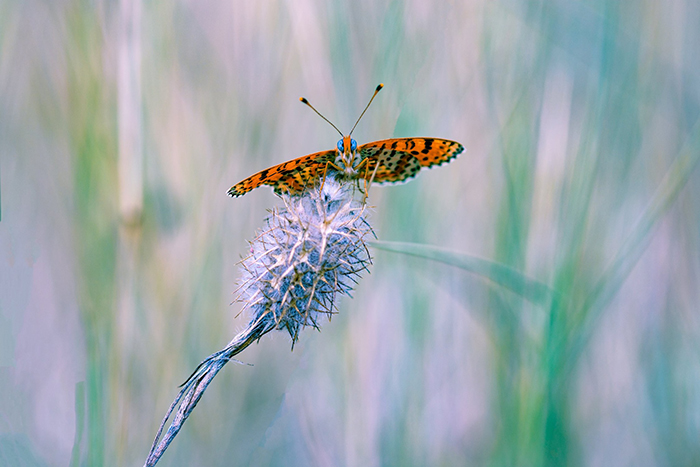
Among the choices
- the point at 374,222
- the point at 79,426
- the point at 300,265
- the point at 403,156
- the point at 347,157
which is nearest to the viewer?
the point at 300,265

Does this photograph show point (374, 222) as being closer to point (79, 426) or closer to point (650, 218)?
point (650, 218)

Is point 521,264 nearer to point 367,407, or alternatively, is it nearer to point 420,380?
point 420,380

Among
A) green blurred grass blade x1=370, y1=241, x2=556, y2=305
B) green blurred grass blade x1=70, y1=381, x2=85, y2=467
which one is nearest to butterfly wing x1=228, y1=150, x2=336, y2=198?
green blurred grass blade x1=370, y1=241, x2=556, y2=305

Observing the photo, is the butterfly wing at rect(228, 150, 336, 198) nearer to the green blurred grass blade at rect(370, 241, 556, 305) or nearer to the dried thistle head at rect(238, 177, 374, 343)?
the dried thistle head at rect(238, 177, 374, 343)

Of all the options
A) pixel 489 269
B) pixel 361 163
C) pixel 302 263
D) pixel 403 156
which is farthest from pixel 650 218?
pixel 302 263

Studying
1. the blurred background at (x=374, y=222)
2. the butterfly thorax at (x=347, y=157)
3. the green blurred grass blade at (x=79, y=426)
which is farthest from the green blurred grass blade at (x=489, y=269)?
the green blurred grass blade at (x=79, y=426)

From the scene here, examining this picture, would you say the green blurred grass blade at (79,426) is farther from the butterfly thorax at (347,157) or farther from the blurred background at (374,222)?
the butterfly thorax at (347,157)

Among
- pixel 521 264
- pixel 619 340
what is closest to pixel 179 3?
pixel 521 264
